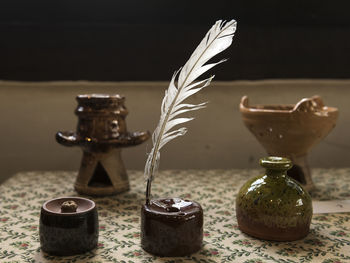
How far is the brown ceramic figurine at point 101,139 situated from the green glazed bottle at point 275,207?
1.33ft

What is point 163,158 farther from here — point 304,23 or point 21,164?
point 304,23

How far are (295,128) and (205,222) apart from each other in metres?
0.35

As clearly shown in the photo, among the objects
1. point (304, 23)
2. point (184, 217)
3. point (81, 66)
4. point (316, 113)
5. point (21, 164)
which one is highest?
point (304, 23)

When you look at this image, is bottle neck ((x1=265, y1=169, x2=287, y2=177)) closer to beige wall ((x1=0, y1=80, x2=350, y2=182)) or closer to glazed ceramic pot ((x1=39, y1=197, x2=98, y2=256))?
glazed ceramic pot ((x1=39, y1=197, x2=98, y2=256))

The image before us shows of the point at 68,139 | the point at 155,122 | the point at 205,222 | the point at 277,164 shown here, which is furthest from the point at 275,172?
the point at 155,122

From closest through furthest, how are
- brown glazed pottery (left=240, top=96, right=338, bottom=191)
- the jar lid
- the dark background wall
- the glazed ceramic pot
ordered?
1. the glazed ceramic pot
2. the jar lid
3. brown glazed pottery (left=240, top=96, right=338, bottom=191)
4. the dark background wall

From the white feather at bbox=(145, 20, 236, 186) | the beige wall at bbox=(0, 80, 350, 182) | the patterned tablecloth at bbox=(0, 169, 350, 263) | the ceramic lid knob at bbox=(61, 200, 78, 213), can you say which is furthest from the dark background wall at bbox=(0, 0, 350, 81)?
the ceramic lid knob at bbox=(61, 200, 78, 213)

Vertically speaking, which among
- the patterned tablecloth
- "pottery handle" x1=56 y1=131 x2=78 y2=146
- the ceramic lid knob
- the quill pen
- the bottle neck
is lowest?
the patterned tablecloth

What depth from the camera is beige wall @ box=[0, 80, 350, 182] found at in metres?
1.59

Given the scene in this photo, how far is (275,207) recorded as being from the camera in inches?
31.6

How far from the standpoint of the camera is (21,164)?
164cm

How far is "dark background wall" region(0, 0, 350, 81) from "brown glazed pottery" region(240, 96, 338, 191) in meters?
0.46

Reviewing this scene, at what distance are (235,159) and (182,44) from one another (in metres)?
0.50

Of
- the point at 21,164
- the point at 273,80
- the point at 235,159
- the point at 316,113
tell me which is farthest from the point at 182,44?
the point at 21,164
